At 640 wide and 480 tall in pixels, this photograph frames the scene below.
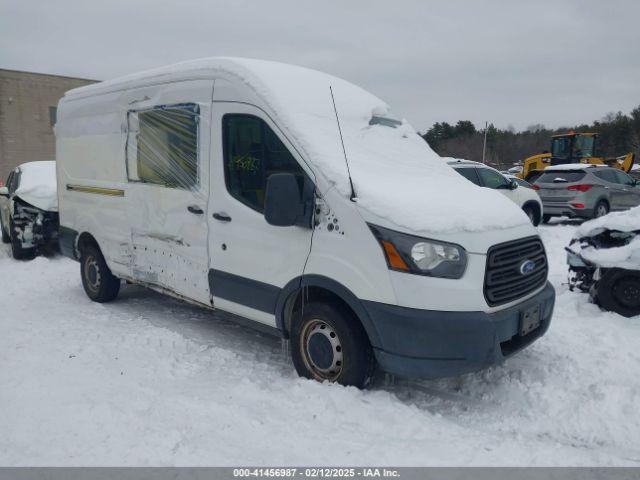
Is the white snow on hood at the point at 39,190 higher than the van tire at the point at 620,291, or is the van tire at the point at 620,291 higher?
the white snow on hood at the point at 39,190

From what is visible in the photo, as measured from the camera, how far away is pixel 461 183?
4227 mm

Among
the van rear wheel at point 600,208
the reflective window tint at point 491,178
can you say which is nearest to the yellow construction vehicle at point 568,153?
the van rear wheel at point 600,208

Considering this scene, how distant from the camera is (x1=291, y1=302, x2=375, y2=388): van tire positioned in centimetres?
346

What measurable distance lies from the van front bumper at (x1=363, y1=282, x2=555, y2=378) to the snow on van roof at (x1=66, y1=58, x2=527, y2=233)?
1.86 ft

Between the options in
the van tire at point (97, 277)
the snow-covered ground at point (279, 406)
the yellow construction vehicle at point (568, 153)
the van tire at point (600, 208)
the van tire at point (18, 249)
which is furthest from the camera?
the yellow construction vehicle at point (568, 153)

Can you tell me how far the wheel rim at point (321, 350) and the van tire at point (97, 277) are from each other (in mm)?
3415

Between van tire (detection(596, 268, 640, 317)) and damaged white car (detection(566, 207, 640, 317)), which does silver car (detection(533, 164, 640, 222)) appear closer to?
damaged white car (detection(566, 207, 640, 317))

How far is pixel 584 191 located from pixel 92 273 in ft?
38.0

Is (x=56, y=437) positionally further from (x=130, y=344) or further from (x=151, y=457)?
(x=130, y=344)

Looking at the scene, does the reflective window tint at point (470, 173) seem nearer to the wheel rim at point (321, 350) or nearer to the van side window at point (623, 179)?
the van side window at point (623, 179)

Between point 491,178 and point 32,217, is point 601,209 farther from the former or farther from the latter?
point 32,217

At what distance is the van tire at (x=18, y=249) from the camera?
883cm

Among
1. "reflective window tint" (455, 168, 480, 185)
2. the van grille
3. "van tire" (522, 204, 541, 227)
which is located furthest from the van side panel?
"van tire" (522, 204, 541, 227)

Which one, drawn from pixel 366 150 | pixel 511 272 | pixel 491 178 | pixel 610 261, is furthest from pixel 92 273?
pixel 491 178
